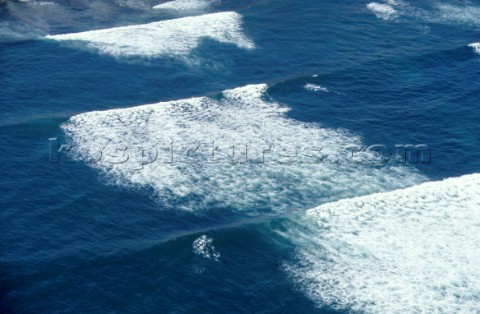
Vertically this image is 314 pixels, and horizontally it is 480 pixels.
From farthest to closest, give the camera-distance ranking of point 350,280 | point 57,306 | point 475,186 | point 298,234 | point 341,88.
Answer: point 341,88 < point 475,186 < point 298,234 < point 350,280 < point 57,306

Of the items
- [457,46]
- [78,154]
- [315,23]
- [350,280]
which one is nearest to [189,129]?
[78,154]

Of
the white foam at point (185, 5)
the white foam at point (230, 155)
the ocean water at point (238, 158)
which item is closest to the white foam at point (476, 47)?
the ocean water at point (238, 158)

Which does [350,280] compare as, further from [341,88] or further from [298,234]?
[341,88]

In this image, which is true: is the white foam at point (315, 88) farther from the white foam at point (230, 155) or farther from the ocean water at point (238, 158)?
the white foam at point (230, 155)

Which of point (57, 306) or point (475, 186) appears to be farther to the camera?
point (475, 186)

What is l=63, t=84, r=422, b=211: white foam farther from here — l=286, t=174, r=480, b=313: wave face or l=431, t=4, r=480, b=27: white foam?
l=431, t=4, r=480, b=27: white foam

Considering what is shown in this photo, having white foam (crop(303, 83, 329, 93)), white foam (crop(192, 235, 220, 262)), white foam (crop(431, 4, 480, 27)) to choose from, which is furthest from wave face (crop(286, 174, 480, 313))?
white foam (crop(431, 4, 480, 27))
